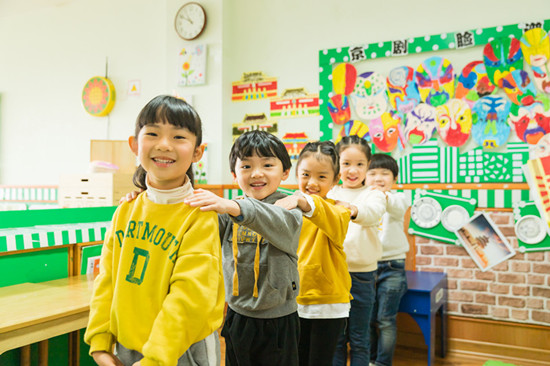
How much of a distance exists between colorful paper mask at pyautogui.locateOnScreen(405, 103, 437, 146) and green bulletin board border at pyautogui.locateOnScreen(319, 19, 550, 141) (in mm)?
418

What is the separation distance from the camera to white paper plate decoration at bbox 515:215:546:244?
272cm

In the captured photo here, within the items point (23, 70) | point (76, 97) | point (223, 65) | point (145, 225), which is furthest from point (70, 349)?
point (23, 70)

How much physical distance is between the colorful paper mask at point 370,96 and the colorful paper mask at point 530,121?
84cm

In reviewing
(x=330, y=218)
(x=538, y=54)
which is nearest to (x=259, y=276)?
(x=330, y=218)

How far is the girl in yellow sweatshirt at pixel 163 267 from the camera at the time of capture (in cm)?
96

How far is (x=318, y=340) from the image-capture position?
1.68m

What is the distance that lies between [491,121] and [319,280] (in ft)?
6.16

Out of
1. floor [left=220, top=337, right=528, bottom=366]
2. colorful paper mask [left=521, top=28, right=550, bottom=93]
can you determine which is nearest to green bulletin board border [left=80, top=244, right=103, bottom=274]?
floor [left=220, top=337, right=528, bottom=366]

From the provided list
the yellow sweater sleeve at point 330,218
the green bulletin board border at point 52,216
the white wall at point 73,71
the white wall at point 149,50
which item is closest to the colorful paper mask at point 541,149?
the white wall at point 149,50

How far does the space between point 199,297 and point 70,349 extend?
4.57 feet

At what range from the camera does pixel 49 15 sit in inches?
199

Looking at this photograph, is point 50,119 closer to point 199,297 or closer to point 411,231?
point 411,231

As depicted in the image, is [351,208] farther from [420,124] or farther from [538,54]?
[538,54]

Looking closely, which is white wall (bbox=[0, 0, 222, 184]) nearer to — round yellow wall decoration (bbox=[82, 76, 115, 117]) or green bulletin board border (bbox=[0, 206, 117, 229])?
round yellow wall decoration (bbox=[82, 76, 115, 117])
